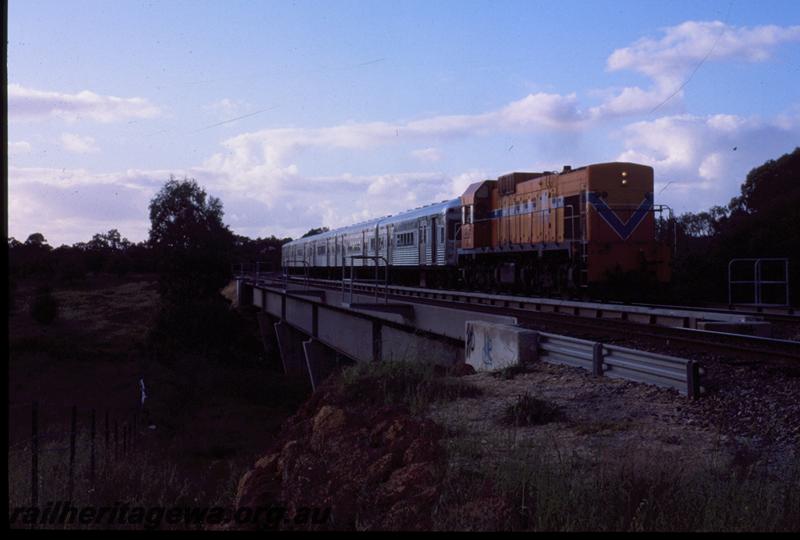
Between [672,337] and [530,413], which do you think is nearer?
[530,413]

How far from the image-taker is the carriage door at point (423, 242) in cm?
3378

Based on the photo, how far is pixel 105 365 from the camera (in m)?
38.7

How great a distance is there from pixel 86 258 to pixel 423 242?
45591 mm

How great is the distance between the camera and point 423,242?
34.0m

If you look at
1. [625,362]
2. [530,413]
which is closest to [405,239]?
[625,362]

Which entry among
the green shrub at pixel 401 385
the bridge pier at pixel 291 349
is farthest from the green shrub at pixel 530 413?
the bridge pier at pixel 291 349

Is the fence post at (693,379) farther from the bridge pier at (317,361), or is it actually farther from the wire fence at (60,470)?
the bridge pier at (317,361)

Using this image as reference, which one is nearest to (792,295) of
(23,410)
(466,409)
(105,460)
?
(466,409)

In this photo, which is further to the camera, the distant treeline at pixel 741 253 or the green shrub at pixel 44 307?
the green shrub at pixel 44 307

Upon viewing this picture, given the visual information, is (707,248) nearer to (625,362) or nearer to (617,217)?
(617,217)

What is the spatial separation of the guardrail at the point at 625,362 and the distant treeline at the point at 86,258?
29472 mm

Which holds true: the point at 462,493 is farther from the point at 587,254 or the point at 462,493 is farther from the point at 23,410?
the point at 23,410

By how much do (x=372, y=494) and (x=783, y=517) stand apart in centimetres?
271

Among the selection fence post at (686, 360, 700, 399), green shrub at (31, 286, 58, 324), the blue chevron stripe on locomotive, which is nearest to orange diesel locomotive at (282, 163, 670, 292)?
the blue chevron stripe on locomotive
